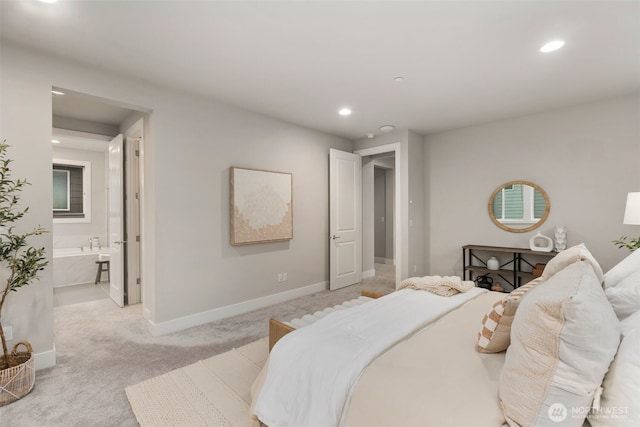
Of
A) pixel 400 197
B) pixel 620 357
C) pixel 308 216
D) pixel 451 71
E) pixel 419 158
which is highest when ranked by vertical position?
pixel 451 71

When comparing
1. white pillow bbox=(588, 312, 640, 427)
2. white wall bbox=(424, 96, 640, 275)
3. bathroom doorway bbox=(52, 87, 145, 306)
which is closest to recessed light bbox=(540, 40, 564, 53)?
white wall bbox=(424, 96, 640, 275)

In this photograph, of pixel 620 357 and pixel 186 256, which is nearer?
pixel 620 357

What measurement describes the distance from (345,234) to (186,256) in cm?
265

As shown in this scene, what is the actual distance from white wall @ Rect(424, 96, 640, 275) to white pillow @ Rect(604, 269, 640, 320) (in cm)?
281

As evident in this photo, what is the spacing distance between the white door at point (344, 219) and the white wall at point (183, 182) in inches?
11.4

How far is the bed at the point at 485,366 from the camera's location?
963 millimetres

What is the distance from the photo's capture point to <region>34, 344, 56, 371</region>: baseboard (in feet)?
7.91

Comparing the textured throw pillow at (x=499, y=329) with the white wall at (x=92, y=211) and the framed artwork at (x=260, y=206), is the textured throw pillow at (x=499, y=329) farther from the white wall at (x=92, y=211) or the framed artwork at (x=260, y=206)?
the white wall at (x=92, y=211)

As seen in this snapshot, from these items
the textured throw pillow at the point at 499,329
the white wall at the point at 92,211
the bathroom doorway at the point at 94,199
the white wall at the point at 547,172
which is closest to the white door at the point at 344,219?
the white wall at the point at 547,172

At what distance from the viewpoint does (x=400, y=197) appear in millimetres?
4691

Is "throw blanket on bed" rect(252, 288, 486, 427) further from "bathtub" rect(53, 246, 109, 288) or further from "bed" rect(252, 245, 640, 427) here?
"bathtub" rect(53, 246, 109, 288)

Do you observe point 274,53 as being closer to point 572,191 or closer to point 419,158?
point 419,158

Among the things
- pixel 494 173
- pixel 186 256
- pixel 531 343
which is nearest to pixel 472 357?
pixel 531 343

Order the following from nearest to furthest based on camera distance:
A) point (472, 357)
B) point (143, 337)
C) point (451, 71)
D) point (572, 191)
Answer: point (472, 357) → point (451, 71) → point (143, 337) → point (572, 191)
